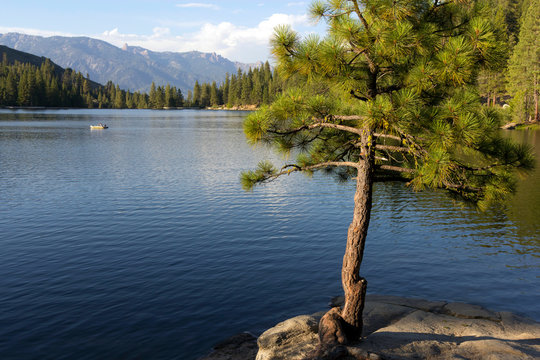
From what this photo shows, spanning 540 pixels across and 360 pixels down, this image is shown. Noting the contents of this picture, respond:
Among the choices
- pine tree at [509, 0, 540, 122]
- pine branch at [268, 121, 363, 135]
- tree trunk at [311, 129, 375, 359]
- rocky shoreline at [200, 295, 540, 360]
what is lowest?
rocky shoreline at [200, 295, 540, 360]

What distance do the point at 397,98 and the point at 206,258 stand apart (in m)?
13.5

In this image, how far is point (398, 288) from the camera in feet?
55.1

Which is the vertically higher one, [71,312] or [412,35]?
[412,35]

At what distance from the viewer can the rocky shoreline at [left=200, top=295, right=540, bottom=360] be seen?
10.1 m

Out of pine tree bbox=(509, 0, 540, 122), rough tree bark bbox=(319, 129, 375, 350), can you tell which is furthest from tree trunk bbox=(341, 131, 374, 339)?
pine tree bbox=(509, 0, 540, 122)

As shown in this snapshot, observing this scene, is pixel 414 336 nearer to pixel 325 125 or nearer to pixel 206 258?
pixel 325 125

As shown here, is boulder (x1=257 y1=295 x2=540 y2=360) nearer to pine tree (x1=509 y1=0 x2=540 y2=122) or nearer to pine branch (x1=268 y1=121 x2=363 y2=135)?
pine branch (x1=268 y1=121 x2=363 y2=135)

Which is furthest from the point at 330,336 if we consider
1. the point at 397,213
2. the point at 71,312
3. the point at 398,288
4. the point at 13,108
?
the point at 13,108

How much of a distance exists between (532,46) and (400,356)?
92547 mm

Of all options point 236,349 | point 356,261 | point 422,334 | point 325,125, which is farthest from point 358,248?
point 236,349

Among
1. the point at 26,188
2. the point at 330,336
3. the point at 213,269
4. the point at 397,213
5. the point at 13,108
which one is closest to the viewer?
the point at 330,336

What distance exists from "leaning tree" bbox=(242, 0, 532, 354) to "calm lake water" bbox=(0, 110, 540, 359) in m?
5.93

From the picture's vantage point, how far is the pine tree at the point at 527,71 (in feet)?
267

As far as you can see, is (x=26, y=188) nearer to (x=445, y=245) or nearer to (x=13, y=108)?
(x=445, y=245)
